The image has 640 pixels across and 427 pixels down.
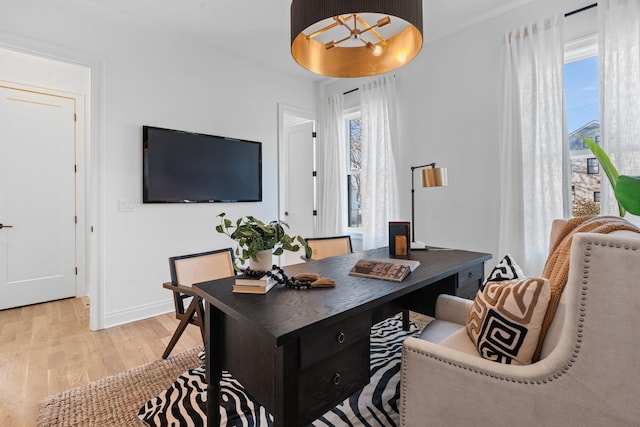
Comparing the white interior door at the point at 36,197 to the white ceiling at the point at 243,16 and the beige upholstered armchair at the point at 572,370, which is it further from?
the beige upholstered armchair at the point at 572,370

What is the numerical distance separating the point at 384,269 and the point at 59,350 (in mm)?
2564

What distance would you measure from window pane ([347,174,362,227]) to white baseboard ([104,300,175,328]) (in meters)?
2.45

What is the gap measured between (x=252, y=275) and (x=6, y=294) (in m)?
3.66

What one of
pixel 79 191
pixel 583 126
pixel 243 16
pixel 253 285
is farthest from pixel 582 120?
pixel 79 191

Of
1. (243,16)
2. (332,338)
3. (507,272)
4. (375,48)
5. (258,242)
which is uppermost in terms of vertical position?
(243,16)

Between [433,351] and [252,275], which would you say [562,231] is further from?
[252,275]

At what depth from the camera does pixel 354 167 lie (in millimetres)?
4395

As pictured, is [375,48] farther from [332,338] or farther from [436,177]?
[332,338]

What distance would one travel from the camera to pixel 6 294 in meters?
3.35

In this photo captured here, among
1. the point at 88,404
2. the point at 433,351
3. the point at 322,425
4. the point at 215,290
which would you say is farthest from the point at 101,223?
the point at 433,351

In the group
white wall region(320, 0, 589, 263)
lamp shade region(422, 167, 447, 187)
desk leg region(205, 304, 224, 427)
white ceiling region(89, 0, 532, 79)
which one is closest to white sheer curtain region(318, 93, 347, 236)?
white wall region(320, 0, 589, 263)

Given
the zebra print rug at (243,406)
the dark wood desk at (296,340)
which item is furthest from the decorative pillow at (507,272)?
the zebra print rug at (243,406)

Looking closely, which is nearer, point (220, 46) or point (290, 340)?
point (290, 340)

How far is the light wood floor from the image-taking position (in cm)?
186
